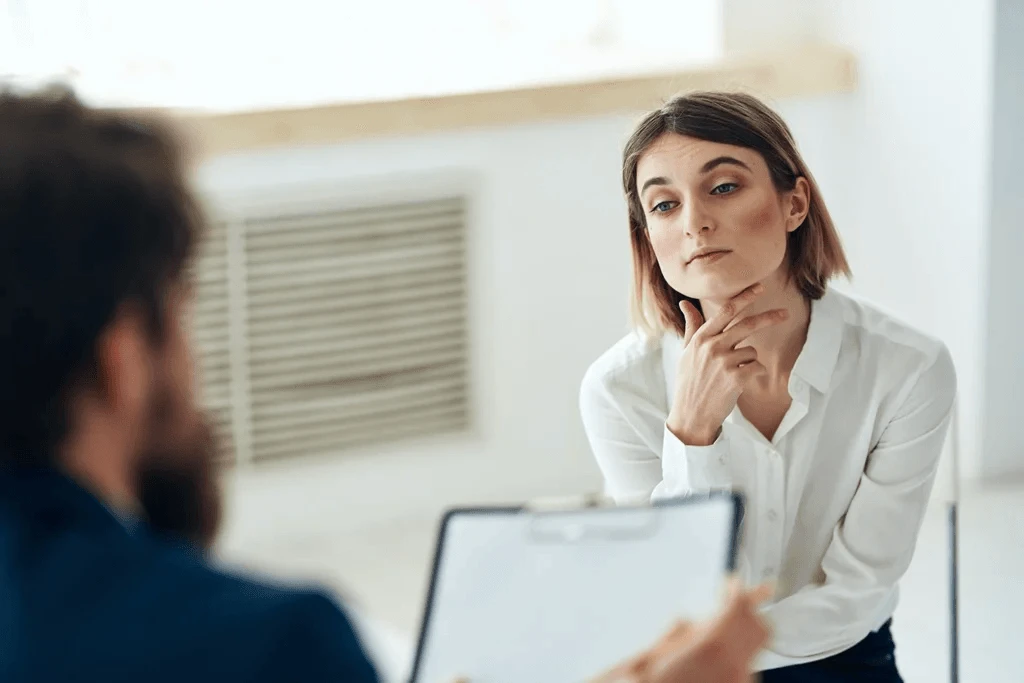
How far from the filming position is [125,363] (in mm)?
688

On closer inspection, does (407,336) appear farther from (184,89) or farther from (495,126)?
(184,89)

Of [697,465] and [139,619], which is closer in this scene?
[139,619]

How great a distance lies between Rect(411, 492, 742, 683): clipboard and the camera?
1.03m

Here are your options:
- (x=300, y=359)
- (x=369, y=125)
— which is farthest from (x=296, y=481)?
(x=369, y=125)

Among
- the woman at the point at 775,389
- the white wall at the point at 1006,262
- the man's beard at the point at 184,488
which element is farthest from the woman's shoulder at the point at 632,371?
the white wall at the point at 1006,262

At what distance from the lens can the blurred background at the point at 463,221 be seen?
9.07 feet

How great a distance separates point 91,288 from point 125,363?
41 mm

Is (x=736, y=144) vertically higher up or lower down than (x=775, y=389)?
higher up

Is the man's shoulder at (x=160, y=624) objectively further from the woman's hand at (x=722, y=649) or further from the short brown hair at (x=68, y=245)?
the woman's hand at (x=722, y=649)

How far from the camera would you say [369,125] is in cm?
277

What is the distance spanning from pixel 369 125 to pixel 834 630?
5.05 ft

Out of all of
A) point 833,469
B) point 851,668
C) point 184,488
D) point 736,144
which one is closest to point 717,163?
point 736,144

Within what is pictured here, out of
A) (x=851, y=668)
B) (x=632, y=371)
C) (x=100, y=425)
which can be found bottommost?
(x=851, y=668)

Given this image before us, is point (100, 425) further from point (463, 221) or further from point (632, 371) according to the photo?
point (463, 221)
